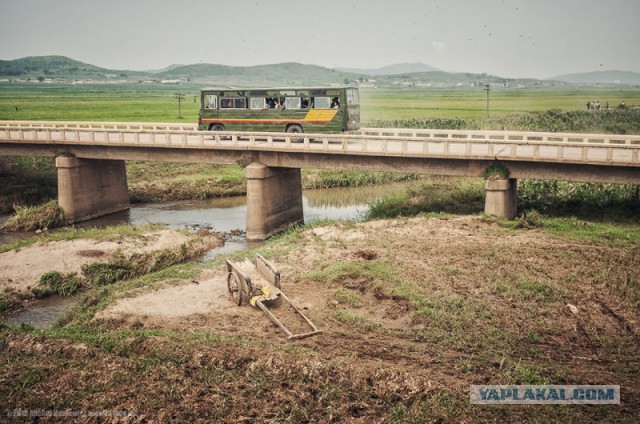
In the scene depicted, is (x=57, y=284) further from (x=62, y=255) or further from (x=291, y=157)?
(x=291, y=157)

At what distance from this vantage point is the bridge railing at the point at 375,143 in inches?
1032

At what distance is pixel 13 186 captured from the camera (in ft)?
145

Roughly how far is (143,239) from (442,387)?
20.3 metres

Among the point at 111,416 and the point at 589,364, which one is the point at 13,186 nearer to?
the point at 111,416

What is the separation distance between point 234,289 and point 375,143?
46.3ft

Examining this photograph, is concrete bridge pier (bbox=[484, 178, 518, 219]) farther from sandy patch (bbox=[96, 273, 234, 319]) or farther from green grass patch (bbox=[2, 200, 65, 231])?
green grass patch (bbox=[2, 200, 65, 231])

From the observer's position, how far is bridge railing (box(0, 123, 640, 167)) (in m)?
26.2

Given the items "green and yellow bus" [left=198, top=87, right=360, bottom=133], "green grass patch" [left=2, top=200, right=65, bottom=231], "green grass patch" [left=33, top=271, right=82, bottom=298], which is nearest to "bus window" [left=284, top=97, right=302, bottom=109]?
"green and yellow bus" [left=198, top=87, right=360, bottom=133]

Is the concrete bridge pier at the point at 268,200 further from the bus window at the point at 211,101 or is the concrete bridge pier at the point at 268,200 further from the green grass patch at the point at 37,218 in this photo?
the green grass patch at the point at 37,218

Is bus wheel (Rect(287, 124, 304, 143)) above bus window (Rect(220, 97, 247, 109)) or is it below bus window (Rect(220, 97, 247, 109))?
below

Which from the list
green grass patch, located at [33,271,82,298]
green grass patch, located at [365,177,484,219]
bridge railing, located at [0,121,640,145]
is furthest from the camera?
green grass patch, located at [365,177,484,219]

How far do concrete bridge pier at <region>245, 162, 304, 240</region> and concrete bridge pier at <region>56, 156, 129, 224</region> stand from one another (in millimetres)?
12732

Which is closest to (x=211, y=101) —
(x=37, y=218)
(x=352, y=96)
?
(x=352, y=96)

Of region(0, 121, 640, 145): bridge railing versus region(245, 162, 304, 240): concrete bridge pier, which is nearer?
region(0, 121, 640, 145): bridge railing
